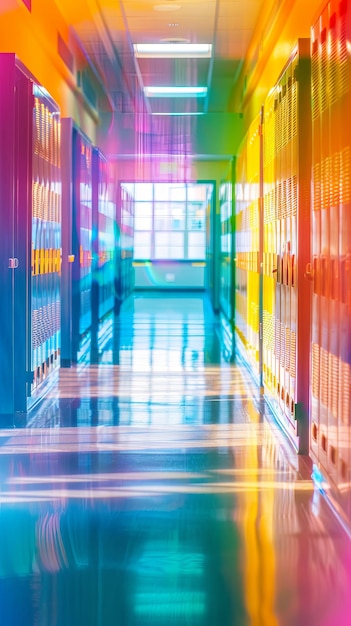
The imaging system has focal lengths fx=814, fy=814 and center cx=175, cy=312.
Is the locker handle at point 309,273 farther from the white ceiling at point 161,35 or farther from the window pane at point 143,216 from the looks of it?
the window pane at point 143,216

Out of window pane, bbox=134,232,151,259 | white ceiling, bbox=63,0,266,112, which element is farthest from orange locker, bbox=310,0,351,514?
window pane, bbox=134,232,151,259

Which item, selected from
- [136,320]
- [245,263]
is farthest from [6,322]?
[136,320]

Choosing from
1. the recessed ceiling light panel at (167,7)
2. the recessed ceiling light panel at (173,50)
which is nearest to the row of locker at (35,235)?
the recessed ceiling light panel at (167,7)

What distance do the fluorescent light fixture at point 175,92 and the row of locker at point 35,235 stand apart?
419 centimetres

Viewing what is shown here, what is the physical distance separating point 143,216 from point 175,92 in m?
10.3

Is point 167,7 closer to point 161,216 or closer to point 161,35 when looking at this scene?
point 161,35

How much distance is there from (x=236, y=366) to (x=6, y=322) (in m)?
3.38

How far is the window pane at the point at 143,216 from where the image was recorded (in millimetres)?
23811

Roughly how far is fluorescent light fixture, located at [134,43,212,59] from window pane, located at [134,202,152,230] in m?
12.5

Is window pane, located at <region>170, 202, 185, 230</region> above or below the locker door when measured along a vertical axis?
above

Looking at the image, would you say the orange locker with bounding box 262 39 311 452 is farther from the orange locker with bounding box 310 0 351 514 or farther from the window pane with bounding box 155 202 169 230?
the window pane with bounding box 155 202 169 230

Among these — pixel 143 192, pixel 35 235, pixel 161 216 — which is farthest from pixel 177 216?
pixel 35 235

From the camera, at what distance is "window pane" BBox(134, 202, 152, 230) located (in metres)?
23.8

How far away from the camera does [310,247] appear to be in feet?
15.1
